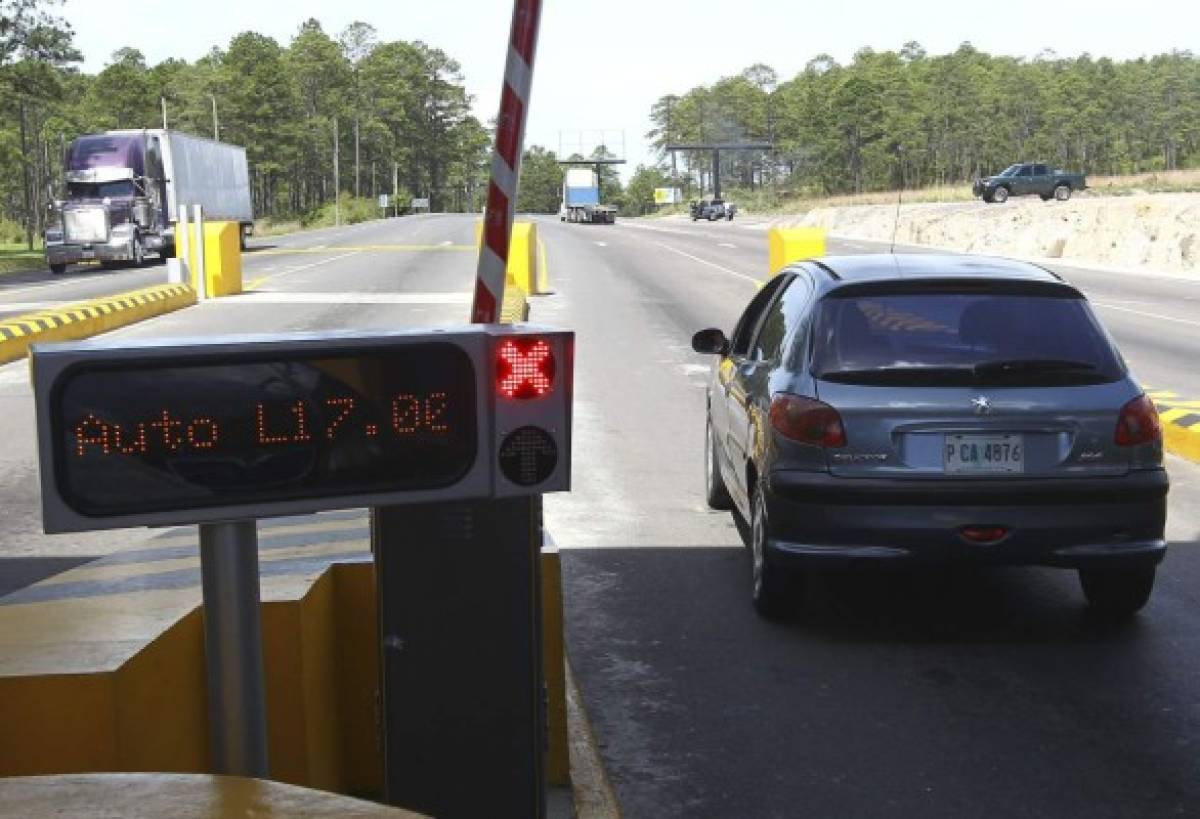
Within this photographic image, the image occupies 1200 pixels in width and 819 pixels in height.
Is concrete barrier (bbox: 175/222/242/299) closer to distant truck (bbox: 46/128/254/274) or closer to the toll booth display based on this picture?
distant truck (bbox: 46/128/254/274)

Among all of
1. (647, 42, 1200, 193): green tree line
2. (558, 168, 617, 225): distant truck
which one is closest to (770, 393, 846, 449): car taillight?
(558, 168, 617, 225): distant truck

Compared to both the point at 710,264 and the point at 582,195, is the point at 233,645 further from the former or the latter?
the point at 582,195

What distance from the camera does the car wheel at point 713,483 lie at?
949cm

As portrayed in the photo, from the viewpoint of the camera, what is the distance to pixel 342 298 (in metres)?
28.0

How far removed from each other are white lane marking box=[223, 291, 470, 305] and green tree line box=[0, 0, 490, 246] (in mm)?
64515

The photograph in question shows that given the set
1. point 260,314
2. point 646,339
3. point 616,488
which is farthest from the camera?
point 260,314

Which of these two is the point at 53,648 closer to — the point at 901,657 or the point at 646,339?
the point at 901,657

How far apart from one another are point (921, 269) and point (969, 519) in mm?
1315

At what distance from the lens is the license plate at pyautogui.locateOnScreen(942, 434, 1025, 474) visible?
21.1 ft

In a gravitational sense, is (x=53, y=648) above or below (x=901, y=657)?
above

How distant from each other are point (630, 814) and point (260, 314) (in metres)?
20.5

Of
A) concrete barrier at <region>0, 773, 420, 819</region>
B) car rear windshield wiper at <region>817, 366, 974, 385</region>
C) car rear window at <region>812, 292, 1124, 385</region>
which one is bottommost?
concrete barrier at <region>0, 773, 420, 819</region>

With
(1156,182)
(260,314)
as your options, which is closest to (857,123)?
(1156,182)

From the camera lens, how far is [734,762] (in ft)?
17.6
